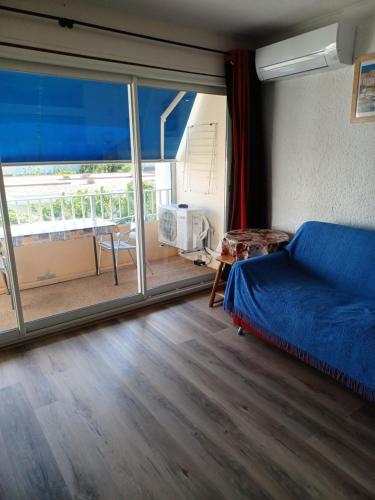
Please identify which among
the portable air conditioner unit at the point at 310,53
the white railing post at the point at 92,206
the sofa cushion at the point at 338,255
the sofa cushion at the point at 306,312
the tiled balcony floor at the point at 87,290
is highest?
the portable air conditioner unit at the point at 310,53

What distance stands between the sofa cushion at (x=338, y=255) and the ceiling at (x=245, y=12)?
1.57 m

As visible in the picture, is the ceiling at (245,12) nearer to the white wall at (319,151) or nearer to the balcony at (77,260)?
the white wall at (319,151)

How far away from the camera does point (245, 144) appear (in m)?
3.26

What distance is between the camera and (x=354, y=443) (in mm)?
1684

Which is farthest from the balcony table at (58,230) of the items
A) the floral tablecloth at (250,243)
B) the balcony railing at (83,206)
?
the floral tablecloth at (250,243)

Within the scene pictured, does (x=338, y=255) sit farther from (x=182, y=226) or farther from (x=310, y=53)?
(x=182, y=226)

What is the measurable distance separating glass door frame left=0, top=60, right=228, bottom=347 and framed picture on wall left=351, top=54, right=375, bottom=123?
1.25 m

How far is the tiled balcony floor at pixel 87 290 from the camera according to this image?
316 centimetres

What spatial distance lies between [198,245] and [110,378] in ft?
7.35

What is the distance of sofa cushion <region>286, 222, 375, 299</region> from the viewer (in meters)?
2.40

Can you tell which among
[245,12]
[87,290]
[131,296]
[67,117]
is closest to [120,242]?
[87,290]

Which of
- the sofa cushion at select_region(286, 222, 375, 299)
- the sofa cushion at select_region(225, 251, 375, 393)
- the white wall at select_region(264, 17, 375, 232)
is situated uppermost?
the white wall at select_region(264, 17, 375, 232)

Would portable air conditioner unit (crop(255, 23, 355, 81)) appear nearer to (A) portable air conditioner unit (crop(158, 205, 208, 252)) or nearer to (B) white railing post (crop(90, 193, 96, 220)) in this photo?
(A) portable air conditioner unit (crop(158, 205, 208, 252))

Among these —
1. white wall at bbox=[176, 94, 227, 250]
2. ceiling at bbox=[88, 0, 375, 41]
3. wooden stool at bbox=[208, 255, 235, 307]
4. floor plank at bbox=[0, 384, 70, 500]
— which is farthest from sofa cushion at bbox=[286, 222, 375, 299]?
floor plank at bbox=[0, 384, 70, 500]
